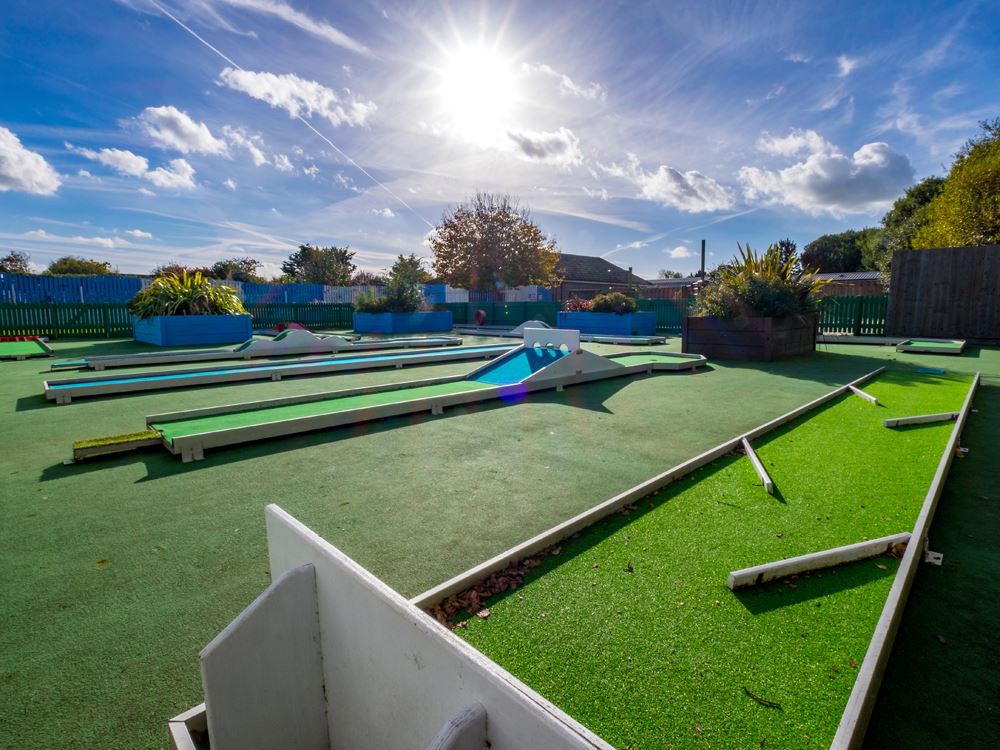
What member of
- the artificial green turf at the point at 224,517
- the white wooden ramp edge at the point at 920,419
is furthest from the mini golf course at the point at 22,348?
the white wooden ramp edge at the point at 920,419

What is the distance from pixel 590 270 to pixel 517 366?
3954cm

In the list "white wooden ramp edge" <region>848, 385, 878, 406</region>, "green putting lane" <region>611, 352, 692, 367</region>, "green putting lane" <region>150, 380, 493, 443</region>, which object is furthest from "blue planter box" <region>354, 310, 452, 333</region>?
"white wooden ramp edge" <region>848, 385, 878, 406</region>

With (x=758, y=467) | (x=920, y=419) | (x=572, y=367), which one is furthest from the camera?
(x=572, y=367)

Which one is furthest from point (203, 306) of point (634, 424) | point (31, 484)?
point (634, 424)

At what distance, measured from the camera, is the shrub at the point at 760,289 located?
34.5 feet

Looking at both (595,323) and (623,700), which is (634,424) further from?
(595,323)

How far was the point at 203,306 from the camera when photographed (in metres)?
14.1

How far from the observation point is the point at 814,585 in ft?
7.00

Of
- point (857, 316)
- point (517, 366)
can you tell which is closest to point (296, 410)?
point (517, 366)

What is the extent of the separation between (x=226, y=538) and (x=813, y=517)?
328 centimetres

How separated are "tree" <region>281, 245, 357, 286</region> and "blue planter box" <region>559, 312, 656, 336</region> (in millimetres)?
37154

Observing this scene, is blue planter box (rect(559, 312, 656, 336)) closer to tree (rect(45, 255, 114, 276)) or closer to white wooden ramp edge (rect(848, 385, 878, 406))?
white wooden ramp edge (rect(848, 385, 878, 406))

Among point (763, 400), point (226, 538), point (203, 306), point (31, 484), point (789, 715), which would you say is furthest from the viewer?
point (203, 306)

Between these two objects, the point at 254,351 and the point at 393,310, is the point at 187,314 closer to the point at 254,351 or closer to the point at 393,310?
the point at 254,351
